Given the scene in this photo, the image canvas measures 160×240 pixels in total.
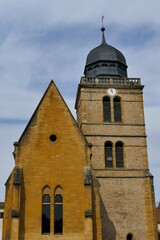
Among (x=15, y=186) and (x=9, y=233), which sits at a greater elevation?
(x=15, y=186)

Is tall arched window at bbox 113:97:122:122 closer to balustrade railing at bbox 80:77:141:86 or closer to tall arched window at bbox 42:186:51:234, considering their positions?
balustrade railing at bbox 80:77:141:86

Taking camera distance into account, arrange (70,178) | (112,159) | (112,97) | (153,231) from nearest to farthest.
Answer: (70,178) < (153,231) < (112,159) < (112,97)

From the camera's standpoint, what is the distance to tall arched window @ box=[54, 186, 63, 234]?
22.8m

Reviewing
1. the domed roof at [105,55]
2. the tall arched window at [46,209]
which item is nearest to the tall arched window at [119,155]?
the domed roof at [105,55]

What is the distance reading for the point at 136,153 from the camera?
3344 centimetres

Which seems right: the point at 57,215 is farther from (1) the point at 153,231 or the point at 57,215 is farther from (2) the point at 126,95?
(2) the point at 126,95

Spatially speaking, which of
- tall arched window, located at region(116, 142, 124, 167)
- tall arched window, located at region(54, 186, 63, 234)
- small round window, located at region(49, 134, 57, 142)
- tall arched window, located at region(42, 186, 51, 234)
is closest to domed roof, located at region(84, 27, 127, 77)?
tall arched window, located at region(116, 142, 124, 167)

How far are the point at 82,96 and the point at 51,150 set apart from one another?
38.4 ft

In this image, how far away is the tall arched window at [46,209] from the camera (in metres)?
22.7

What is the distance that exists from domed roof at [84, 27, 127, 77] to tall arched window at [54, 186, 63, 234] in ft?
52.2

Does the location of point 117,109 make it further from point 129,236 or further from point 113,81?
point 129,236

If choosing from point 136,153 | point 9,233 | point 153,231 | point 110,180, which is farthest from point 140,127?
point 9,233

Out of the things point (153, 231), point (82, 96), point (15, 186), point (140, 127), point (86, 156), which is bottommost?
point (153, 231)

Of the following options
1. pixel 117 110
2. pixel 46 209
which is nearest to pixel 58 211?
pixel 46 209
